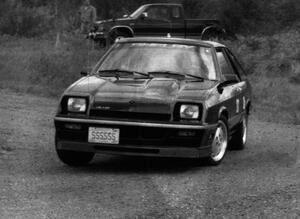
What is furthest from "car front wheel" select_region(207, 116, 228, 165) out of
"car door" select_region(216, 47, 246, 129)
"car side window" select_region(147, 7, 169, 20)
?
"car side window" select_region(147, 7, 169, 20)

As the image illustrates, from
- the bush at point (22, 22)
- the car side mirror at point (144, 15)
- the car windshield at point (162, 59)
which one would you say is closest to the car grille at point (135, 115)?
the car windshield at point (162, 59)

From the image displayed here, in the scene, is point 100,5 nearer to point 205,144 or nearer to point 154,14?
point 154,14

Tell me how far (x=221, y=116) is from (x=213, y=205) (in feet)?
7.48

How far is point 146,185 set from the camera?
7.18m

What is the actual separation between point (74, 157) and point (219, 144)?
1.57 m

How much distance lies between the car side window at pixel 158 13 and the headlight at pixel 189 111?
19177 millimetres

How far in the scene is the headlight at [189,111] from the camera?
25.5ft

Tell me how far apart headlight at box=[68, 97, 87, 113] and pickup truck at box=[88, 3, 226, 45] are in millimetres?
16738

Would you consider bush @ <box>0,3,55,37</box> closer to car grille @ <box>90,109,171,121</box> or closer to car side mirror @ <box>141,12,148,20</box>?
car side mirror @ <box>141,12,148,20</box>

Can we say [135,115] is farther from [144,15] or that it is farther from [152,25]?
[152,25]

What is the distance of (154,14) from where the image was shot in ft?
88.9

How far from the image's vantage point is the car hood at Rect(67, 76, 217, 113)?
776 centimetres

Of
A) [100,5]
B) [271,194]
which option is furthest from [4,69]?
[100,5]

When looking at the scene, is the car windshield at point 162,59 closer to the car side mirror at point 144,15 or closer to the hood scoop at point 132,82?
the hood scoop at point 132,82
